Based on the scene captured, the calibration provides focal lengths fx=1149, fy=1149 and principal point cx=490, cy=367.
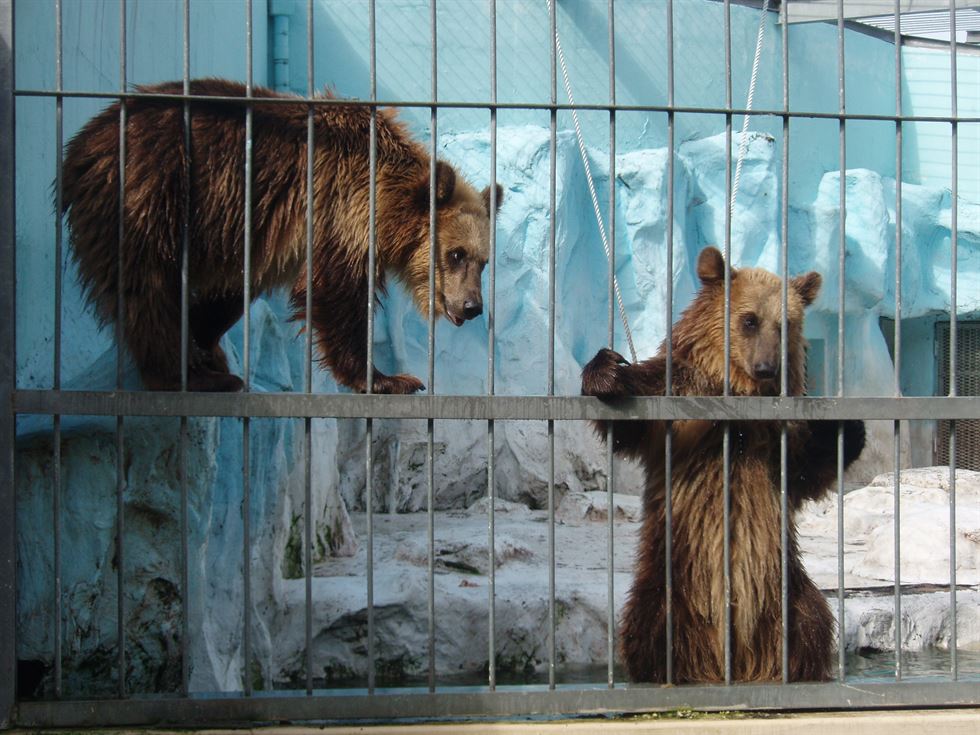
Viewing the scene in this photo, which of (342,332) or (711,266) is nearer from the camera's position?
(342,332)

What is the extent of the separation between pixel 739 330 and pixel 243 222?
2293 millimetres

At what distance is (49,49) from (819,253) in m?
12.0

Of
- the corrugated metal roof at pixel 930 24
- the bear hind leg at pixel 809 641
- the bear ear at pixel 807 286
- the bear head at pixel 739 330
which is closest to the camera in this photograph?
the bear hind leg at pixel 809 641

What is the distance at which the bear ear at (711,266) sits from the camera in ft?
17.5

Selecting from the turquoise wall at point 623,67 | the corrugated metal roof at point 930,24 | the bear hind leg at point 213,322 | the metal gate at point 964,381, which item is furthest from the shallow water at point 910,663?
the corrugated metal roof at point 930,24

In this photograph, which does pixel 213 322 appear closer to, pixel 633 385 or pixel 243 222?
pixel 243 222

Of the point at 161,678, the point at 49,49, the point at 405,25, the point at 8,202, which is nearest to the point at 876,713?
the point at 161,678

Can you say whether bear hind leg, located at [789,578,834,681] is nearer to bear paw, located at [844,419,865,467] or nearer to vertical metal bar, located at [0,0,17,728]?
bear paw, located at [844,419,865,467]

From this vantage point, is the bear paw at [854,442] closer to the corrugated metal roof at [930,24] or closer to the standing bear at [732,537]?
the standing bear at [732,537]

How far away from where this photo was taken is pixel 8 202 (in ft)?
12.9

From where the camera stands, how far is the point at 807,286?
5.70 meters

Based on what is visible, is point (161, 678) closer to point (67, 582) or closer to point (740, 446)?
point (67, 582)

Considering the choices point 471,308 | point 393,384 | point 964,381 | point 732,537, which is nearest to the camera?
point 393,384

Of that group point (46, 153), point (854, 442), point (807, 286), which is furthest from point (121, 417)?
point (807, 286)
